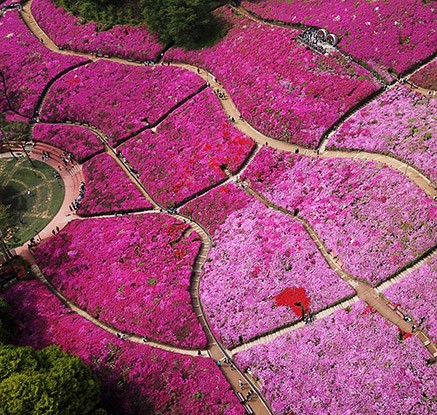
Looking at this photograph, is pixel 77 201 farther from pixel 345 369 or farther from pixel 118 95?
pixel 345 369

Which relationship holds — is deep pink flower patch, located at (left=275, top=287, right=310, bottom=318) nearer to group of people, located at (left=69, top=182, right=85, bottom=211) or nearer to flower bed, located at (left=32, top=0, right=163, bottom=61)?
group of people, located at (left=69, top=182, right=85, bottom=211)

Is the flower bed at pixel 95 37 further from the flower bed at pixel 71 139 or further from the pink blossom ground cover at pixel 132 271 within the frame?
the pink blossom ground cover at pixel 132 271

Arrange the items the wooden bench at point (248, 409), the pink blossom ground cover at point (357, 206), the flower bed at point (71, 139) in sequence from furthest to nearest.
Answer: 1. the flower bed at point (71, 139)
2. the pink blossom ground cover at point (357, 206)
3. the wooden bench at point (248, 409)

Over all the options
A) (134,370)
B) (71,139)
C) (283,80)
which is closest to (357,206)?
(283,80)

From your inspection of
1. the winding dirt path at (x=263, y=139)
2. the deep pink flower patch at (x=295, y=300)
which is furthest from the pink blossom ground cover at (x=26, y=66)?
the deep pink flower patch at (x=295, y=300)

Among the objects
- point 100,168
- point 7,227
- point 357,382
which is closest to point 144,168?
point 100,168

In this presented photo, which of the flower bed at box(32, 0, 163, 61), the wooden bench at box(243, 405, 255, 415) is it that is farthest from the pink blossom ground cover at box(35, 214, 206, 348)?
the flower bed at box(32, 0, 163, 61)
